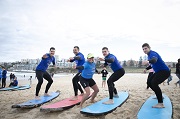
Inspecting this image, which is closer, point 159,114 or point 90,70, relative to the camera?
point 159,114

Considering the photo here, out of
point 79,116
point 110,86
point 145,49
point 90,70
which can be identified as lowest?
point 79,116

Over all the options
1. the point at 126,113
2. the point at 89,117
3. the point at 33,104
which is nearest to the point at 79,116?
the point at 89,117

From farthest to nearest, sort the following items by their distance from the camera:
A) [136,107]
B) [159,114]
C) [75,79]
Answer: [75,79] < [136,107] < [159,114]

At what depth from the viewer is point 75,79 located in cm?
716

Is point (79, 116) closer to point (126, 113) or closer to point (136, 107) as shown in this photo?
point (126, 113)

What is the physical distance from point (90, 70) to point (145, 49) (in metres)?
2.29

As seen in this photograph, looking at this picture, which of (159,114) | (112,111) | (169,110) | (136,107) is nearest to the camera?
(159,114)

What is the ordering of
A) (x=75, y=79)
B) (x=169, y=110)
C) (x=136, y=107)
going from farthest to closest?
(x=75, y=79) → (x=136, y=107) → (x=169, y=110)

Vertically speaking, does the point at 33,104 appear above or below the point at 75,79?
below

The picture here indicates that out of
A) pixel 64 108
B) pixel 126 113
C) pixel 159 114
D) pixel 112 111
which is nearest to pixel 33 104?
pixel 64 108

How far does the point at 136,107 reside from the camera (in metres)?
5.91

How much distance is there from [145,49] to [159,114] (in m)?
2.27

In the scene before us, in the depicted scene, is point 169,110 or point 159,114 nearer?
point 159,114

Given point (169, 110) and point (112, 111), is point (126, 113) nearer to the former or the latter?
point (112, 111)
